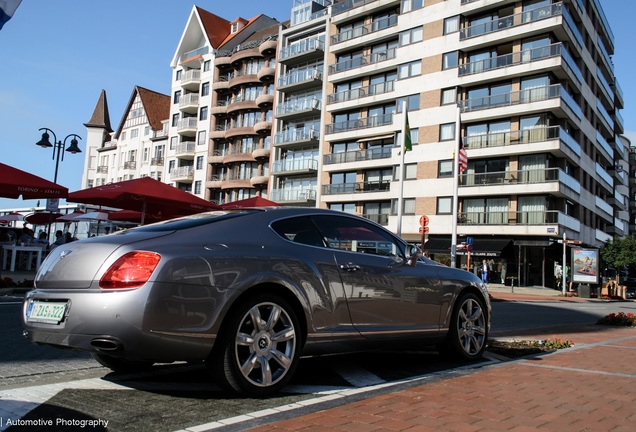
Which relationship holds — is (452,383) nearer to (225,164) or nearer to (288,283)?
(288,283)

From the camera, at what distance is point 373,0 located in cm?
4950

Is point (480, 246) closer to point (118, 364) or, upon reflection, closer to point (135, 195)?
point (135, 195)

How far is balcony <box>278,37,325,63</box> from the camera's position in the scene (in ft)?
175

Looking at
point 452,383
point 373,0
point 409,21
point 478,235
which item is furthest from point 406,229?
point 452,383

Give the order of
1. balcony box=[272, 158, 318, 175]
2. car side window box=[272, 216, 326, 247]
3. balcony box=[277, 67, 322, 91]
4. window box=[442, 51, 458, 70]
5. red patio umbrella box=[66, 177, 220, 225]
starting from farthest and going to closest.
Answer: balcony box=[277, 67, 322, 91] → balcony box=[272, 158, 318, 175] → window box=[442, 51, 458, 70] → red patio umbrella box=[66, 177, 220, 225] → car side window box=[272, 216, 326, 247]

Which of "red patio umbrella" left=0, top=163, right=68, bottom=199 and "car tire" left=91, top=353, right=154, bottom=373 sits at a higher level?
"red patio umbrella" left=0, top=163, right=68, bottom=199

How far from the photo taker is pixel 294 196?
52688 mm

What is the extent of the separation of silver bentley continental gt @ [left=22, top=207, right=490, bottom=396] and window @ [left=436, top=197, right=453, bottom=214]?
37.9 metres

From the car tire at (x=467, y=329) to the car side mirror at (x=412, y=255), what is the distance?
77cm

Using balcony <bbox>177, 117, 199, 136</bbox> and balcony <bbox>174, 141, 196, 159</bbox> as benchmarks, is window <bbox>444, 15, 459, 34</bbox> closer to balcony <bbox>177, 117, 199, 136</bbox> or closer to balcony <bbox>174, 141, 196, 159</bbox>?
balcony <bbox>177, 117, 199, 136</bbox>

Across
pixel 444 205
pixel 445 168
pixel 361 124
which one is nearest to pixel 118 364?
pixel 444 205

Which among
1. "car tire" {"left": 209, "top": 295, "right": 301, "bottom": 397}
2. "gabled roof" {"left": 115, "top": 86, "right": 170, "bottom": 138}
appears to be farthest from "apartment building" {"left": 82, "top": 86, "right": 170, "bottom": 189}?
"car tire" {"left": 209, "top": 295, "right": 301, "bottom": 397}

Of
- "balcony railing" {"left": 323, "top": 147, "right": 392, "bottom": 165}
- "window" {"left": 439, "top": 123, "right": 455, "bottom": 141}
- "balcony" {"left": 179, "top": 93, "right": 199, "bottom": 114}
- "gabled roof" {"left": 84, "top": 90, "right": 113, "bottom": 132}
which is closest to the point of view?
"window" {"left": 439, "top": 123, "right": 455, "bottom": 141}

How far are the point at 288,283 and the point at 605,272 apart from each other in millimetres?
61588
